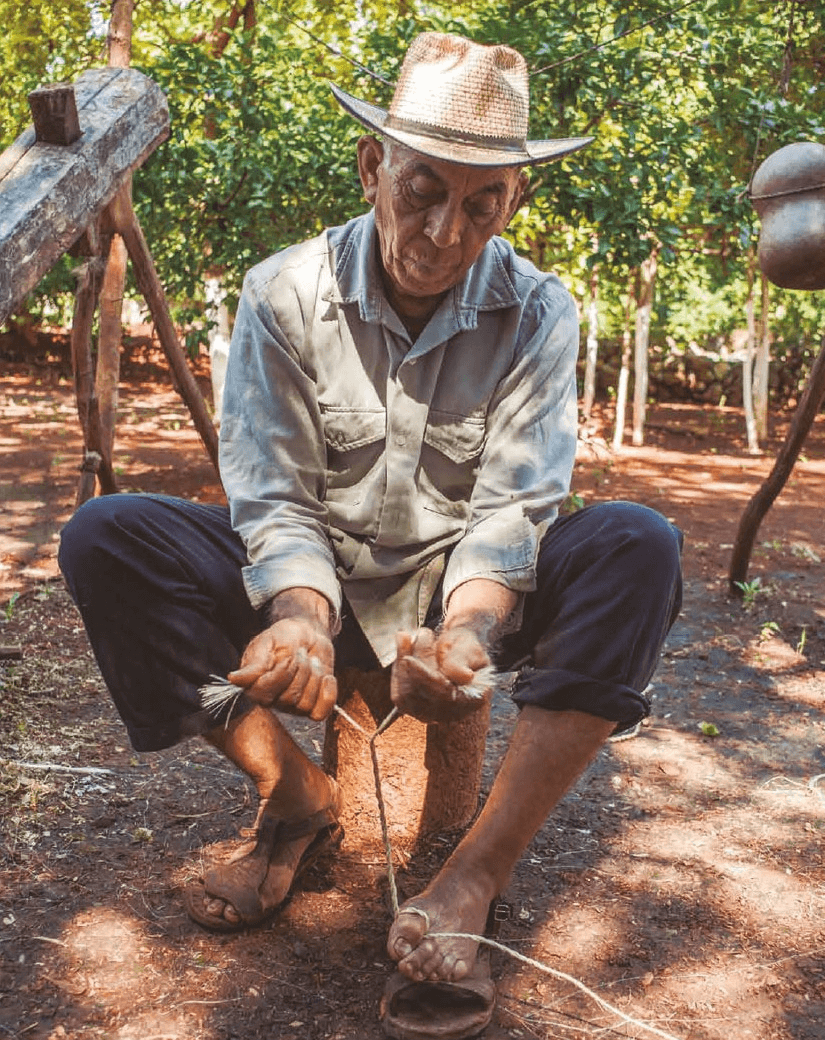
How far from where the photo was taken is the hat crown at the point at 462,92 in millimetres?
2023

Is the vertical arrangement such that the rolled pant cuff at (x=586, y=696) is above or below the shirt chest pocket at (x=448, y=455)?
below

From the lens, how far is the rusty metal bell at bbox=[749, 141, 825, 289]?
3.20 m

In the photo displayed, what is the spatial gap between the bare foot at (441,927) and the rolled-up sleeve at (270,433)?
0.62 m

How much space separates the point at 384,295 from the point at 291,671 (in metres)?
0.87

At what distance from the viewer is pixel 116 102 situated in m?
3.15

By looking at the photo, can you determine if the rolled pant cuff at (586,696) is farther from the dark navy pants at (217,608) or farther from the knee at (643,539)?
the knee at (643,539)

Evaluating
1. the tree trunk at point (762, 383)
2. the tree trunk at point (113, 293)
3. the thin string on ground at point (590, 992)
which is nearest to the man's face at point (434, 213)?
the thin string on ground at point (590, 992)

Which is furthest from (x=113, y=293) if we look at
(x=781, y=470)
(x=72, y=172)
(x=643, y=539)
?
(x=643, y=539)

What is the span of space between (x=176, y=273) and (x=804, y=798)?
443 cm

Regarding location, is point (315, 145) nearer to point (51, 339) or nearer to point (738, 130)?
point (738, 130)

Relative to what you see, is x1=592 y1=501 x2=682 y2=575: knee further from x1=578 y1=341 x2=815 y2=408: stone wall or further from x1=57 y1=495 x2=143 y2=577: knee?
x1=578 y1=341 x2=815 y2=408: stone wall

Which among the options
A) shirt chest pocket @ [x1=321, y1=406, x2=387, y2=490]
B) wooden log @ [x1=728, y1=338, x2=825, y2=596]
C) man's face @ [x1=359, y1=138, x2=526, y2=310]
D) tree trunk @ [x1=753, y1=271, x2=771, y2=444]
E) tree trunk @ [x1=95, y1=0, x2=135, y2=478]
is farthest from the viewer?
tree trunk @ [x1=753, y1=271, x2=771, y2=444]

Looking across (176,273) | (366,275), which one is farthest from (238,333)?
(176,273)

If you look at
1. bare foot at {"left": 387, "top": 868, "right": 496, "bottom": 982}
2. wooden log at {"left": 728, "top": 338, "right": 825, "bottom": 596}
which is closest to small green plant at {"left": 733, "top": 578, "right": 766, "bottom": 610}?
wooden log at {"left": 728, "top": 338, "right": 825, "bottom": 596}
